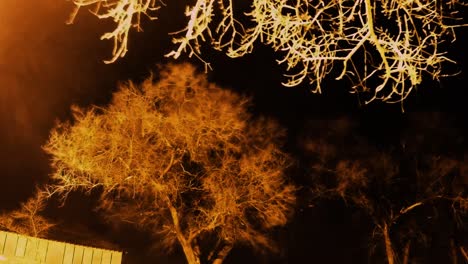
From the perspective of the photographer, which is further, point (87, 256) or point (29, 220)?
point (29, 220)

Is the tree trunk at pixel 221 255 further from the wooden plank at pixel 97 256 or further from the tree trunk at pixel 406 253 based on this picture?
the tree trunk at pixel 406 253

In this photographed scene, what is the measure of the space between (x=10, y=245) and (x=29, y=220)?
3182mm

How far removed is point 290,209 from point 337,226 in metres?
6.57

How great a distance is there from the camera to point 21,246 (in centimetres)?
1381

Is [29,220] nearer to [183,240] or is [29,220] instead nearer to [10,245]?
[10,245]

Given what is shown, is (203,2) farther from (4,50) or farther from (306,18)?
(4,50)

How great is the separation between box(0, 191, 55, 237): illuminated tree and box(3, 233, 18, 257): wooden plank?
6.91 feet

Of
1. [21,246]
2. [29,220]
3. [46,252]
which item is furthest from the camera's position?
[29,220]

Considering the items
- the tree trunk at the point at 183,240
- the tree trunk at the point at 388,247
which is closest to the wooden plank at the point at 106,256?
the tree trunk at the point at 183,240

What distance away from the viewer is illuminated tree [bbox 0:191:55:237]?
16031mm

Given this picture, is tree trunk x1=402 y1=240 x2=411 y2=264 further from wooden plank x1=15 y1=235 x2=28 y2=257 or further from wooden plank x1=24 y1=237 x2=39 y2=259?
wooden plank x1=15 y1=235 x2=28 y2=257

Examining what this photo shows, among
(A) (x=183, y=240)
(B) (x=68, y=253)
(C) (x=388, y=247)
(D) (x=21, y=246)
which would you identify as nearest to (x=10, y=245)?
(D) (x=21, y=246)

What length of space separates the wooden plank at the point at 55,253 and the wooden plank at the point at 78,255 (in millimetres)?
377

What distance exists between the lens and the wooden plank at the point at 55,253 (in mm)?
14453
